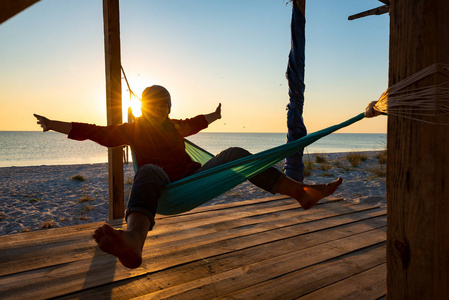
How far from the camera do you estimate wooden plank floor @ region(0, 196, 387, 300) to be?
120 cm

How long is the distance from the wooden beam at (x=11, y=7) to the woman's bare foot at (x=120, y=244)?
593mm

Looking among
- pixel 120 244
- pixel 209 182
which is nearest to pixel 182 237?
pixel 209 182

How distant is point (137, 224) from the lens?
1049mm

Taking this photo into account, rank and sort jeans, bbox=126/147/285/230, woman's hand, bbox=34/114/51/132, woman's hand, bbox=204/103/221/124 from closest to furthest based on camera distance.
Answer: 1. jeans, bbox=126/147/285/230
2. woman's hand, bbox=34/114/51/132
3. woman's hand, bbox=204/103/221/124

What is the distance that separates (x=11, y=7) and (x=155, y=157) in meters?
0.99

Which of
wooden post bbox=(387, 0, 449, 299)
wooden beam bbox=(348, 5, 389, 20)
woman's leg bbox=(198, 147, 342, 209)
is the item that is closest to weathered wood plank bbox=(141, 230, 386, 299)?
woman's leg bbox=(198, 147, 342, 209)

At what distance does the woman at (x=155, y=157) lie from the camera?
1111 mm

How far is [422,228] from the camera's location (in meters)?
0.70

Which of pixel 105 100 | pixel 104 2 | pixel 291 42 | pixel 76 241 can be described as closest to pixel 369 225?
pixel 291 42

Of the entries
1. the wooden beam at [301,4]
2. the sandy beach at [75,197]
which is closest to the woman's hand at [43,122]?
the sandy beach at [75,197]

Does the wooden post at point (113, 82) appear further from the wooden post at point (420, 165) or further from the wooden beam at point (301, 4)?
the wooden post at point (420, 165)

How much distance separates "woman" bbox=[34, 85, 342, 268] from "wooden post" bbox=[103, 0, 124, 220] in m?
0.51

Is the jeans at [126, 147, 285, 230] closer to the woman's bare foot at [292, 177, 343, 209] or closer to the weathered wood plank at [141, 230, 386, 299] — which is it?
the woman's bare foot at [292, 177, 343, 209]

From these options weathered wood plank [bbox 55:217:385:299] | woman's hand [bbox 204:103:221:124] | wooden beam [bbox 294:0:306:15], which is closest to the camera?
weathered wood plank [bbox 55:217:385:299]
